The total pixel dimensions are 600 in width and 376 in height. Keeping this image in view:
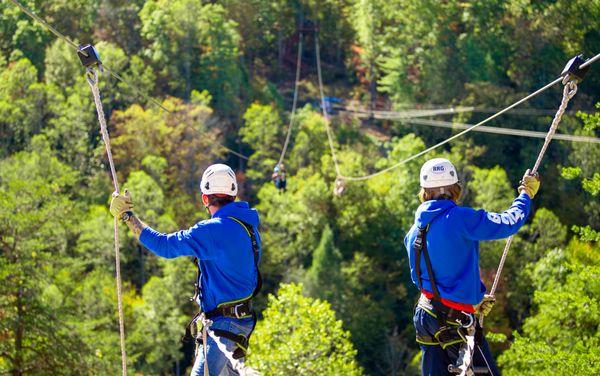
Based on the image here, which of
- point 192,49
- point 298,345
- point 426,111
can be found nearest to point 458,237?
point 298,345

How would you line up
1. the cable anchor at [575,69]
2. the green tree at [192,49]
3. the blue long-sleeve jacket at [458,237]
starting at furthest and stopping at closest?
1. the green tree at [192,49]
2. the cable anchor at [575,69]
3. the blue long-sleeve jacket at [458,237]

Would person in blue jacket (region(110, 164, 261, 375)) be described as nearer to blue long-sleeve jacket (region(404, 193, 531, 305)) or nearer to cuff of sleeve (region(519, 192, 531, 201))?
blue long-sleeve jacket (region(404, 193, 531, 305))

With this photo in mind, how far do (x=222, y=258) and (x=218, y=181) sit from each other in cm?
59

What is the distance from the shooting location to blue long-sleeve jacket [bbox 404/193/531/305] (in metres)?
6.93

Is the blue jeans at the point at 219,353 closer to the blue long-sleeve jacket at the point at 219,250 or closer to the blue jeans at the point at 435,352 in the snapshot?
the blue long-sleeve jacket at the point at 219,250

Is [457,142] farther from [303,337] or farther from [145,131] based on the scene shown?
[303,337]

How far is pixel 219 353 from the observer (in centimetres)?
745

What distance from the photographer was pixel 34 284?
24.2m

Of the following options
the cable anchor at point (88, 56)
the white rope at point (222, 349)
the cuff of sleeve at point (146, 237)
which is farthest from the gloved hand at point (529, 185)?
the cable anchor at point (88, 56)

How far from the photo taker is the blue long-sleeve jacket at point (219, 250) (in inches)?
285

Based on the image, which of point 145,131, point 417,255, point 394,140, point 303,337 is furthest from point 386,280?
point 417,255

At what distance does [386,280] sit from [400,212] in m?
4.05

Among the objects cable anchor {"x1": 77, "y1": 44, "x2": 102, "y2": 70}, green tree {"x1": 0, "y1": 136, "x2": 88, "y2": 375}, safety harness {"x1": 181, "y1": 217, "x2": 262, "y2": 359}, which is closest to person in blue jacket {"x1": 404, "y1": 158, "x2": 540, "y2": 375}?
safety harness {"x1": 181, "y1": 217, "x2": 262, "y2": 359}

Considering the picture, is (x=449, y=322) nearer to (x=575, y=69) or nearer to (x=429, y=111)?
(x=575, y=69)
